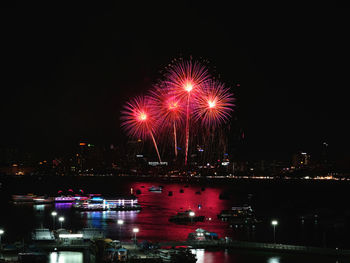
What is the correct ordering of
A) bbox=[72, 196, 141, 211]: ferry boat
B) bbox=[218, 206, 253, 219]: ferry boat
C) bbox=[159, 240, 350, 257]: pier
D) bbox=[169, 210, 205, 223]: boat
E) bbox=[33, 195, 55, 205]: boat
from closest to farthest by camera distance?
bbox=[159, 240, 350, 257]: pier, bbox=[169, 210, 205, 223]: boat, bbox=[218, 206, 253, 219]: ferry boat, bbox=[72, 196, 141, 211]: ferry boat, bbox=[33, 195, 55, 205]: boat

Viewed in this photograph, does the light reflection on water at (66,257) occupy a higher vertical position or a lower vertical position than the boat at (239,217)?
lower

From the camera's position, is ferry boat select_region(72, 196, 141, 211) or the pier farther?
ferry boat select_region(72, 196, 141, 211)

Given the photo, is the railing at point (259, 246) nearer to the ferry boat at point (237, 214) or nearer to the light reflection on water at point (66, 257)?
the light reflection on water at point (66, 257)

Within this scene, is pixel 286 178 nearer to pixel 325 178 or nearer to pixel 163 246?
pixel 325 178

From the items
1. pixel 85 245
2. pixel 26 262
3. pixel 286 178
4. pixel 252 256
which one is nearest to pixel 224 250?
pixel 252 256

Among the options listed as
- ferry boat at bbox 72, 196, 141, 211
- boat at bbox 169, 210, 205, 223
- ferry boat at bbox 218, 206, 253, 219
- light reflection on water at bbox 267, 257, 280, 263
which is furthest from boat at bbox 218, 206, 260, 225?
light reflection on water at bbox 267, 257, 280, 263

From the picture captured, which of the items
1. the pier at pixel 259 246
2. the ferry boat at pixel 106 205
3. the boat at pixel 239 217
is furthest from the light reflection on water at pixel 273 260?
the ferry boat at pixel 106 205

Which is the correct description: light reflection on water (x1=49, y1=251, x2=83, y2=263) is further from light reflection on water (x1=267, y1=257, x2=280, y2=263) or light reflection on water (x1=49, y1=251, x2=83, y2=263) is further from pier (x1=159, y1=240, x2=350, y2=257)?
light reflection on water (x1=267, y1=257, x2=280, y2=263)

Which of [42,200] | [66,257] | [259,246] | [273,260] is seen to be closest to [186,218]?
[259,246]

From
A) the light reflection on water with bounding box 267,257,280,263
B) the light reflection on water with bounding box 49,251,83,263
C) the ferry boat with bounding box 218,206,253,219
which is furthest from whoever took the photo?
the ferry boat with bounding box 218,206,253,219
